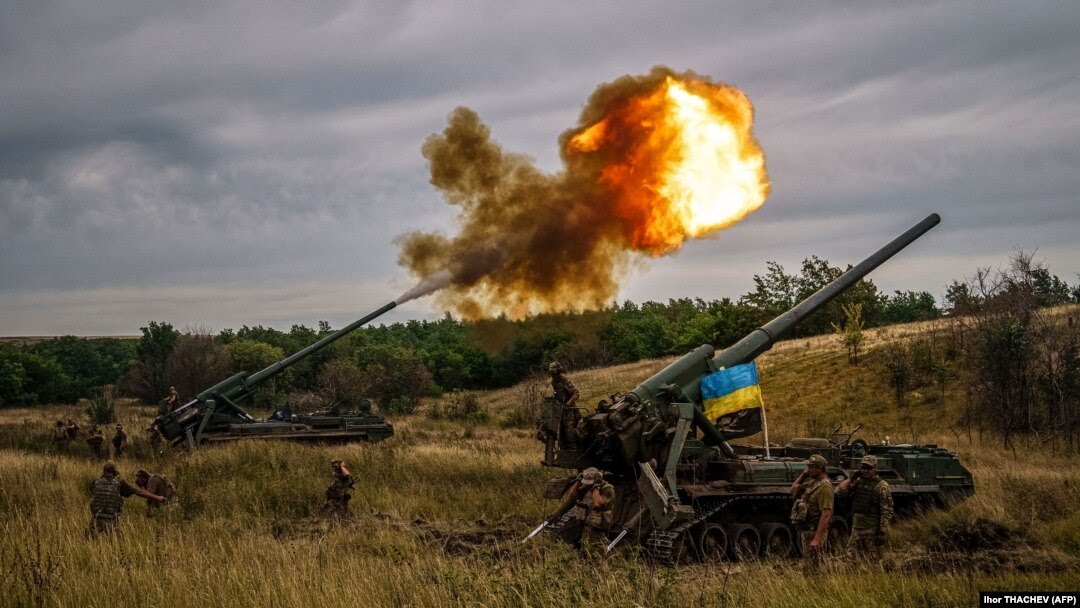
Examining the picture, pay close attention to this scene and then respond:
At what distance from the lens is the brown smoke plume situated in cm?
1608

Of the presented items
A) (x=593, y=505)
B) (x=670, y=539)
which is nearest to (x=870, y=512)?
(x=670, y=539)

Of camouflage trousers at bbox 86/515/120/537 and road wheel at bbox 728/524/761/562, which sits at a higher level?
camouflage trousers at bbox 86/515/120/537

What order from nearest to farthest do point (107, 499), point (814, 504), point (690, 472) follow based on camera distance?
1. point (814, 504)
2. point (107, 499)
3. point (690, 472)

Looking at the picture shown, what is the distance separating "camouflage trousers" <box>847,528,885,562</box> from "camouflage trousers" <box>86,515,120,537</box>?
27.3 ft

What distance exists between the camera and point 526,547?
1184 centimetres

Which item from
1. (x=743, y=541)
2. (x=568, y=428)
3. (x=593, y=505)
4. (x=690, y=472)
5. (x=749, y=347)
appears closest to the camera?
(x=593, y=505)

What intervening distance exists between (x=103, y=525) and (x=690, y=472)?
7.49 m

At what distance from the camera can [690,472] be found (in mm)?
12977

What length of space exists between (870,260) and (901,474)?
3.53 meters

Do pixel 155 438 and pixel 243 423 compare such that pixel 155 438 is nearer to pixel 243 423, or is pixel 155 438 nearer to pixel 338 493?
pixel 243 423

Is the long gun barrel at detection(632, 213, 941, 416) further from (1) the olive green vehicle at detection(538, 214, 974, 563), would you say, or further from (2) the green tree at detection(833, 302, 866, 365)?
(2) the green tree at detection(833, 302, 866, 365)

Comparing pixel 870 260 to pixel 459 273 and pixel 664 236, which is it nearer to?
pixel 664 236

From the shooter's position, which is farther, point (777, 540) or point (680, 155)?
point (680, 155)

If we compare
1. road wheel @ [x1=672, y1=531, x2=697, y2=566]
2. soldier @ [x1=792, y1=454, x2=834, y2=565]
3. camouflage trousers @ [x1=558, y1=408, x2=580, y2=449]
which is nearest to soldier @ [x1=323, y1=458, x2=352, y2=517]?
camouflage trousers @ [x1=558, y1=408, x2=580, y2=449]
